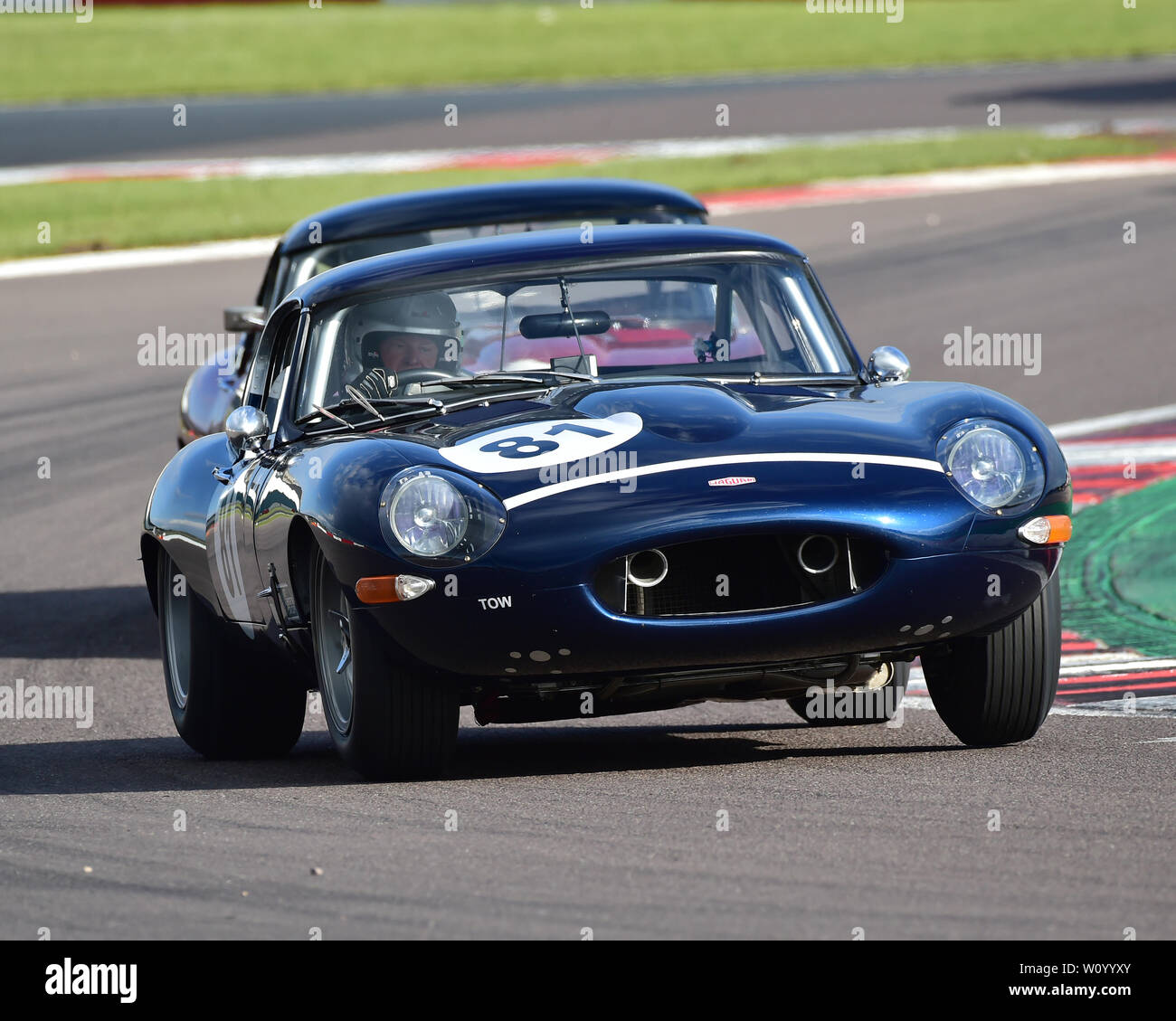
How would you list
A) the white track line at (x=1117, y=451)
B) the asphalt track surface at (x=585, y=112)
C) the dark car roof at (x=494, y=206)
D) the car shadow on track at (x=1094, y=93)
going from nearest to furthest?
the dark car roof at (x=494, y=206) < the white track line at (x=1117, y=451) < the asphalt track surface at (x=585, y=112) < the car shadow on track at (x=1094, y=93)

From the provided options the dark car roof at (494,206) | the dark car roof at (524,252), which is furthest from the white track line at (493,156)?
the dark car roof at (524,252)

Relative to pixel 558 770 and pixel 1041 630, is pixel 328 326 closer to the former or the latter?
pixel 558 770

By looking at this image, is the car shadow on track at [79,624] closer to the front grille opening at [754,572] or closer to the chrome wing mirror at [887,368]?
the chrome wing mirror at [887,368]

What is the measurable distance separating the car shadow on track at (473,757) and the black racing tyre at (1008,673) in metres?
0.17

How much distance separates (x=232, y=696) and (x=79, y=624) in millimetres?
3445

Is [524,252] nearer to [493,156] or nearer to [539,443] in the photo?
[539,443]

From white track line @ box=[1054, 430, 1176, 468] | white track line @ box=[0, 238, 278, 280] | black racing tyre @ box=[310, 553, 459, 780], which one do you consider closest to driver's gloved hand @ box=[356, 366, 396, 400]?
black racing tyre @ box=[310, 553, 459, 780]

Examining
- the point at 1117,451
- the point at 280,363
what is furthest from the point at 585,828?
the point at 1117,451

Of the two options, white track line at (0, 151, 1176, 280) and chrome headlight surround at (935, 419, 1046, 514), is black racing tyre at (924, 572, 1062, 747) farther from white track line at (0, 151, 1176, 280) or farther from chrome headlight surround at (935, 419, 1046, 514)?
white track line at (0, 151, 1176, 280)

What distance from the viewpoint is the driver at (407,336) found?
6590 mm

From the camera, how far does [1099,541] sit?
1009 centimetres

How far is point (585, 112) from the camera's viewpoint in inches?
1300
